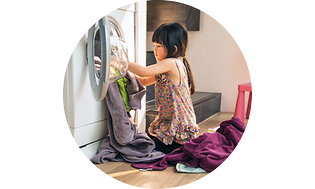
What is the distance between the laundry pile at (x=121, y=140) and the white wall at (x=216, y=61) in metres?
1.68

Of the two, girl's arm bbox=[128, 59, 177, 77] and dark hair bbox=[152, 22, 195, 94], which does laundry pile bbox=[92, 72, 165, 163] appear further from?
dark hair bbox=[152, 22, 195, 94]

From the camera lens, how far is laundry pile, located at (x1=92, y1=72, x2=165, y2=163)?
1.33 metres

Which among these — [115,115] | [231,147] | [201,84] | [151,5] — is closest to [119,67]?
[115,115]

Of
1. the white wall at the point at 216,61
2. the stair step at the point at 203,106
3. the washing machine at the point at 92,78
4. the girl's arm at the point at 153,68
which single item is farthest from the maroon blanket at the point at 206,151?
the white wall at the point at 216,61

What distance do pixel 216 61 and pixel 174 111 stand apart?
1.62 m

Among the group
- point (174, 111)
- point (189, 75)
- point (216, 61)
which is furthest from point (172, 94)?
point (216, 61)

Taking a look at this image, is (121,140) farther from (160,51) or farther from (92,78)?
(160,51)

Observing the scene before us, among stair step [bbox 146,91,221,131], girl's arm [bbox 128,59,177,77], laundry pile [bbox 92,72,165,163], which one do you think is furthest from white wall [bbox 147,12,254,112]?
laundry pile [bbox 92,72,165,163]

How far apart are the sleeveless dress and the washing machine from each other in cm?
29

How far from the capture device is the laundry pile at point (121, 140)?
1.33 metres

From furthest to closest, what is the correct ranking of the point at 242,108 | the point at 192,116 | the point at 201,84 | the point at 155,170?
the point at 201,84 < the point at 242,108 < the point at 192,116 < the point at 155,170

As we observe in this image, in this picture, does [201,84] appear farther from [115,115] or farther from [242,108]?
[115,115]

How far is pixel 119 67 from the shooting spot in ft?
3.93

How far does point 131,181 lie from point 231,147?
49 cm
